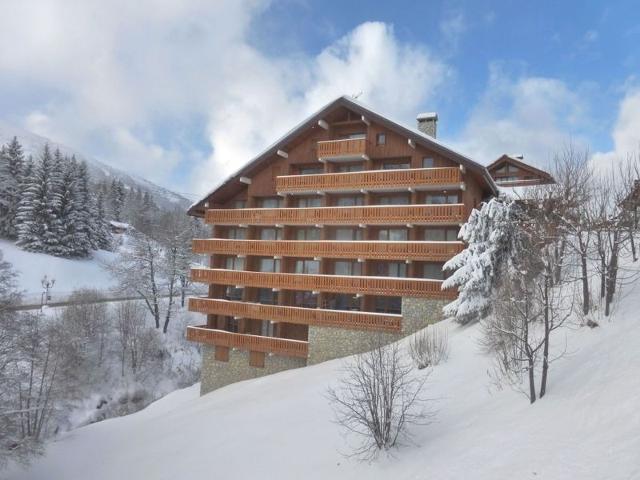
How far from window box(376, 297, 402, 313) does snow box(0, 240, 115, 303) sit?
3666 centimetres

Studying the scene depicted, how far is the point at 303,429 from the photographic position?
38.5ft

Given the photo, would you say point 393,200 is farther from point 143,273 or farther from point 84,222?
point 84,222

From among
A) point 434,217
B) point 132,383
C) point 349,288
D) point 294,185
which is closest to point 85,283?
point 132,383

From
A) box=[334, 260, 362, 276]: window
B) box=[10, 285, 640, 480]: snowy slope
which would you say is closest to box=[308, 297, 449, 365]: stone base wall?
box=[10, 285, 640, 480]: snowy slope

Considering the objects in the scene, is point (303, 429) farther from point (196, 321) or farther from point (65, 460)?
point (196, 321)

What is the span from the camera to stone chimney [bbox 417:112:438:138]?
26828 mm

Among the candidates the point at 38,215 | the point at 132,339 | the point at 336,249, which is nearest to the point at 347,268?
the point at 336,249

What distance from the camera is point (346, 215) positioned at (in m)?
23.2

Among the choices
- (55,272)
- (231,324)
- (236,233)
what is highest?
(236,233)

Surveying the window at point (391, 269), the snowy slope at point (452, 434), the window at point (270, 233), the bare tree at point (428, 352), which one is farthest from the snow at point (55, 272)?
the bare tree at point (428, 352)

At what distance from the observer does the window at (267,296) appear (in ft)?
85.5

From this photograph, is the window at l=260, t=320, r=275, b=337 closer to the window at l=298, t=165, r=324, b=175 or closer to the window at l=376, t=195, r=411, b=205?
the window at l=298, t=165, r=324, b=175

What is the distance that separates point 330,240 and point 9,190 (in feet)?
170

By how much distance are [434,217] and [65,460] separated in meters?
19.0
